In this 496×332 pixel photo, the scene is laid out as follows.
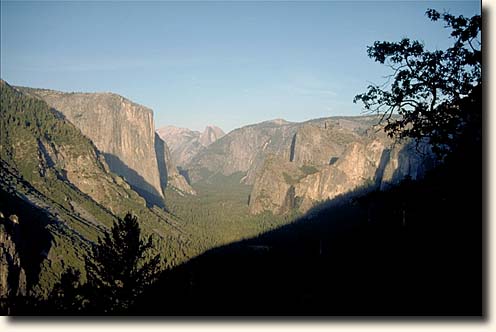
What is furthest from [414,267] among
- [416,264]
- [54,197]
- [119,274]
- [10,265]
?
[54,197]

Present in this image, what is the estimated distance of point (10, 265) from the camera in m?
58.9

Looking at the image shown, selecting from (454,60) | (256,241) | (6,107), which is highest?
(6,107)

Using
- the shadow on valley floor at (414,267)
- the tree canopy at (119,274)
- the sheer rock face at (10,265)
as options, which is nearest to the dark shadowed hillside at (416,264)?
the shadow on valley floor at (414,267)

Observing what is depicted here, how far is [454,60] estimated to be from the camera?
10.9 meters

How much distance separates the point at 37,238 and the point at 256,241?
50941 mm

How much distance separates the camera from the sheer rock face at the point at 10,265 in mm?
55500

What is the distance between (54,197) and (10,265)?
61363mm

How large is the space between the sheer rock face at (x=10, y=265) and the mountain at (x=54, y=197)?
1614mm

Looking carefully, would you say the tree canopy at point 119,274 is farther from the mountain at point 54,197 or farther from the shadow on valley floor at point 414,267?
the mountain at point 54,197

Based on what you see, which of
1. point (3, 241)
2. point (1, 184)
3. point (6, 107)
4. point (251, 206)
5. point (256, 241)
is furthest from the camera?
point (251, 206)

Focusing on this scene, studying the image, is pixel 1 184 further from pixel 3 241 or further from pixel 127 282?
pixel 127 282

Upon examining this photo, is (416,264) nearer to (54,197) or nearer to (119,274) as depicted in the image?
(119,274)

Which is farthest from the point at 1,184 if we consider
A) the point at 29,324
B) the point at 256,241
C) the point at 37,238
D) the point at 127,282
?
the point at 29,324

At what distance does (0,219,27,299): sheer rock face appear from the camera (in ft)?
182
